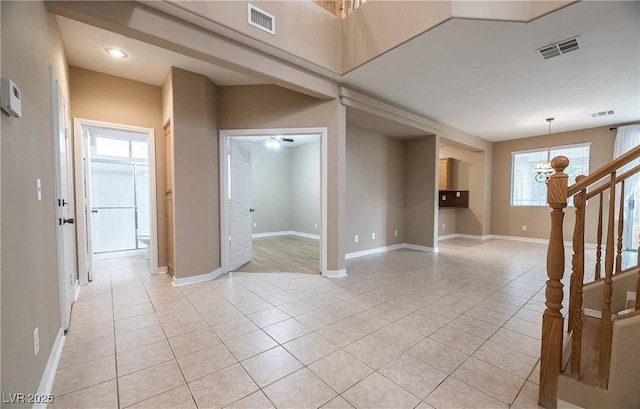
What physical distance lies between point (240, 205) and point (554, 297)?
12.5 ft

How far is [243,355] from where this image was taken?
1.85 m

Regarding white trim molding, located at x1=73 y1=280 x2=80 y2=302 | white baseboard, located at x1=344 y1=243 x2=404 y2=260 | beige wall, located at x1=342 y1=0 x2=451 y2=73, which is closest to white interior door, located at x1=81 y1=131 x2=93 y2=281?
white trim molding, located at x1=73 y1=280 x2=80 y2=302

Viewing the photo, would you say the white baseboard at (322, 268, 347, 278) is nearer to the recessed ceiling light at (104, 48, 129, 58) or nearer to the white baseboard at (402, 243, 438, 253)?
the white baseboard at (402, 243, 438, 253)

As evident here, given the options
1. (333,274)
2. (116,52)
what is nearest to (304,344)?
(333,274)

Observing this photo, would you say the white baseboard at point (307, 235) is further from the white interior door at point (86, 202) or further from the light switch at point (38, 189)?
the light switch at point (38, 189)

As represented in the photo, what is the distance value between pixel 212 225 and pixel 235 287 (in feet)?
3.09

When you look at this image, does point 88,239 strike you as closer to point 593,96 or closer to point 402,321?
point 402,321

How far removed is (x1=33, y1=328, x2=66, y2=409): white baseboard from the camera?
138 cm

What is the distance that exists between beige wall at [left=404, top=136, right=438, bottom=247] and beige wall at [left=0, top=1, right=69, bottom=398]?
5514mm

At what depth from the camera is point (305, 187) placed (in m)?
7.79

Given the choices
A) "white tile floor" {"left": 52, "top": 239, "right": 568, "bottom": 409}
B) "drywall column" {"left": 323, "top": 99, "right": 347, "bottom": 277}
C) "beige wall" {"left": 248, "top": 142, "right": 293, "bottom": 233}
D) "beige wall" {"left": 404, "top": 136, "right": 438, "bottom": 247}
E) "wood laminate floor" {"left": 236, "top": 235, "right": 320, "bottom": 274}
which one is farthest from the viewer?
"beige wall" {"left": 248, "top": 142, "right": 293, "bottom": 233}

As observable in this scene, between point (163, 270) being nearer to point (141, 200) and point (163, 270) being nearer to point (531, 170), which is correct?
point (141, 200)

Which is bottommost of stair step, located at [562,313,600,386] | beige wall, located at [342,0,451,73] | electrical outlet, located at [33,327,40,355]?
stair step, located at [562,313,600,386]

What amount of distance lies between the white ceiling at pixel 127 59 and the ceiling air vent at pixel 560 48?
3342 millimetres
